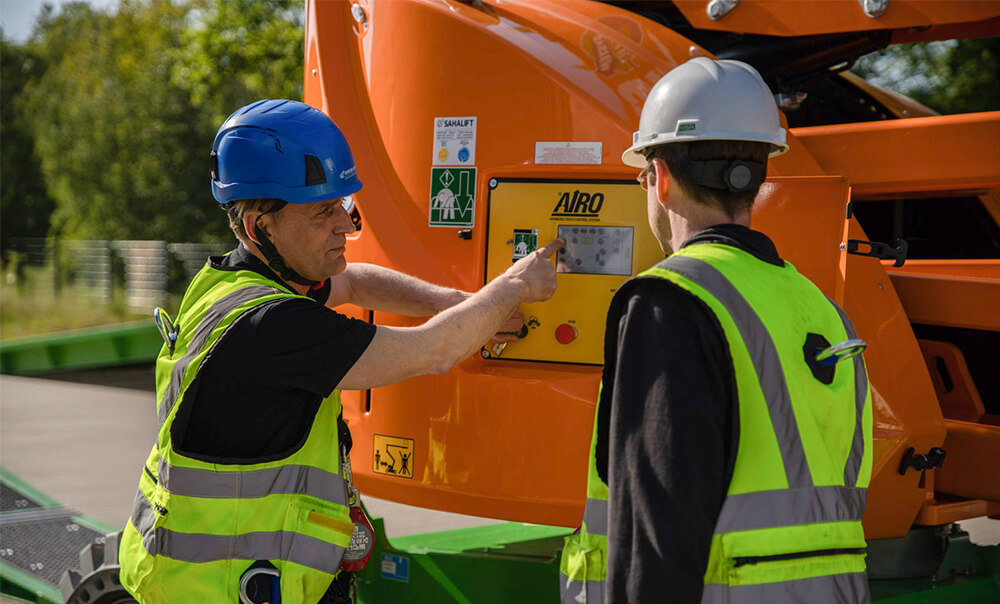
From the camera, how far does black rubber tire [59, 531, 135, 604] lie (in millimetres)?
3055

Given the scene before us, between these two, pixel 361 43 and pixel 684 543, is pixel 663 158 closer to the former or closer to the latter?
pixel 684 543

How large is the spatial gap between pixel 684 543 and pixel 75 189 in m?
30.4

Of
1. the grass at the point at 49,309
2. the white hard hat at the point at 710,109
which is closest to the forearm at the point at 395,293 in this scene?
the white hard hat at the point at 710,109

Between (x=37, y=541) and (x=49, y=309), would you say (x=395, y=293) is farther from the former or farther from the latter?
(x=49, y=309)

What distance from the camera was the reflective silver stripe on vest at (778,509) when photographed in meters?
1.46

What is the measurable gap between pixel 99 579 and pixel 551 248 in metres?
1.92

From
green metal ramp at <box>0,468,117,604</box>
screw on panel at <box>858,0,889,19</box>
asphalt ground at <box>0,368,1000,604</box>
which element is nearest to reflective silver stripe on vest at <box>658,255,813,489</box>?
screw on panel at <box>858,0,889,19</box>

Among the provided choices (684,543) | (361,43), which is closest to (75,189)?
(361,43)

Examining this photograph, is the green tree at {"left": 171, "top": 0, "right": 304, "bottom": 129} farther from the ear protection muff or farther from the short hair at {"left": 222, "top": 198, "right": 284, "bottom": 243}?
the ear protection muff

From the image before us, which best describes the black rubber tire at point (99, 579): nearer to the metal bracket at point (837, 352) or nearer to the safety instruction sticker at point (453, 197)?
the safety instruction sticker at point (453, 197)

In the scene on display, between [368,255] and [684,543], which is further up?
[368,255]

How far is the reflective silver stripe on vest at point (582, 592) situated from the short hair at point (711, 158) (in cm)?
71

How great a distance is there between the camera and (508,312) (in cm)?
244

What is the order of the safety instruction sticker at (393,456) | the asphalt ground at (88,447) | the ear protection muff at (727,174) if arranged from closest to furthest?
the ear protection muff at (727,174)
the safety instruction sticker at (393,456)
the asphalt ground at (88,447)
